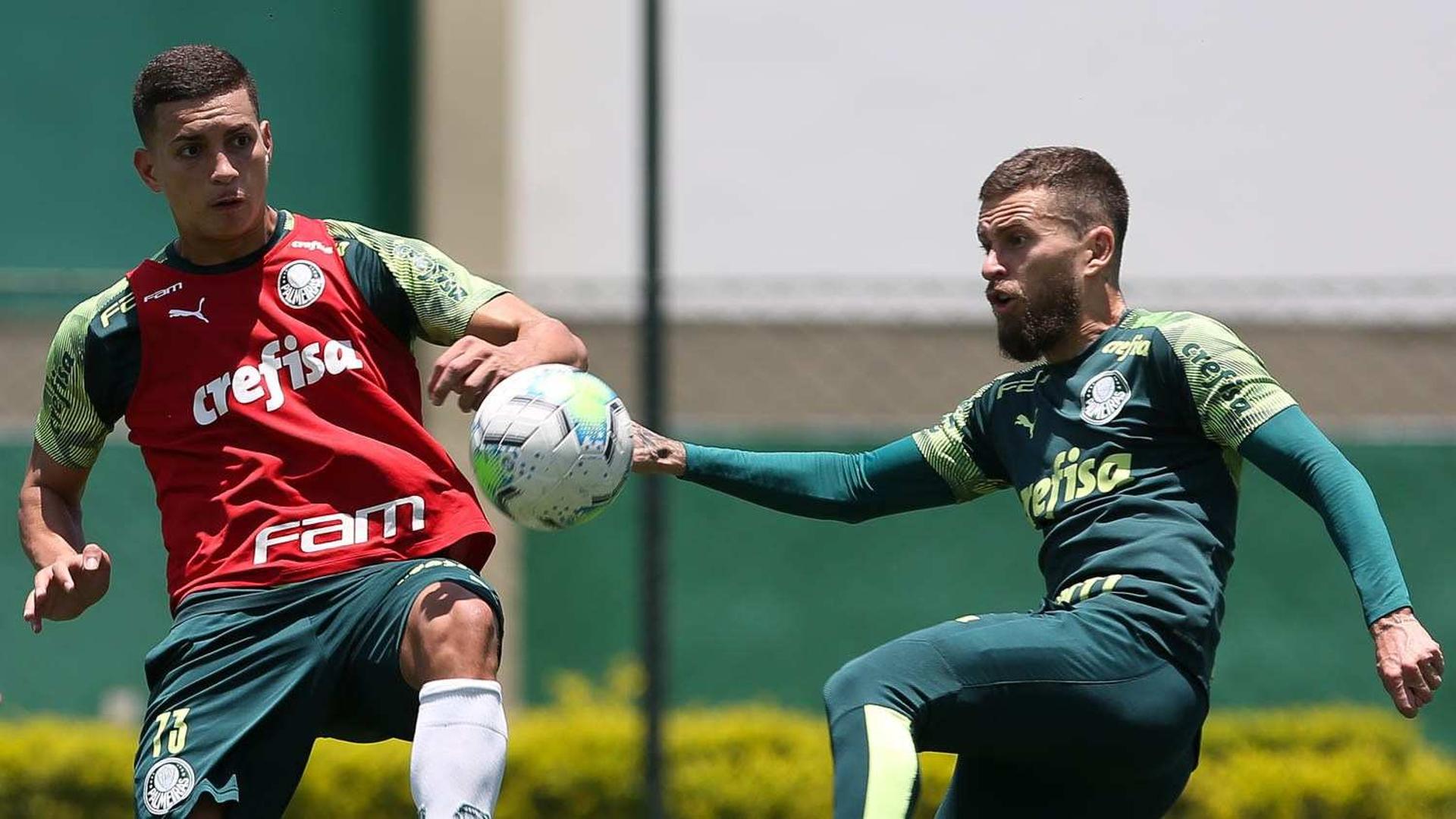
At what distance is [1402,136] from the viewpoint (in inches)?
381

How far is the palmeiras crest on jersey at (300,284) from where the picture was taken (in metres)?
4.29

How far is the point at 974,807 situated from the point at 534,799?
406cm

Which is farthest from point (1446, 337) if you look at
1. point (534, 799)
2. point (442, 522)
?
point (442, 522)

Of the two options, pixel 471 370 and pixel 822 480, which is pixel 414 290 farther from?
pixel 822 480

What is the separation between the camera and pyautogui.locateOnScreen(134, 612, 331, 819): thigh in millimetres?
4027

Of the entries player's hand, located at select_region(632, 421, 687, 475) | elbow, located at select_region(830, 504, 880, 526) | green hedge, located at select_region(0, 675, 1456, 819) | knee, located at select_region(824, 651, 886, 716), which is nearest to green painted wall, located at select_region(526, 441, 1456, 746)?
green hedge, located at select_region(0, 675, 1456, 819)

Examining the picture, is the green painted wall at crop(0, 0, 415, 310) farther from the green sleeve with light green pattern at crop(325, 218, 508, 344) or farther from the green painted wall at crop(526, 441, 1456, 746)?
the green sleeve with light green pattern at crop(325, 218, 508, 344)

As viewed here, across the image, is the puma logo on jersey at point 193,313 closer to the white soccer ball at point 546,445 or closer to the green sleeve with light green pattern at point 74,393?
the green sleeve with light green pattern at point 74,393

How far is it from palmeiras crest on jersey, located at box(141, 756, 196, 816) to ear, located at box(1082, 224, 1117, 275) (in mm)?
2138

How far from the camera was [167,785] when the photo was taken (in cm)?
402

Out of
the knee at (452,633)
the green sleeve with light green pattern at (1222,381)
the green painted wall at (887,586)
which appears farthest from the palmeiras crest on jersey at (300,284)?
the green painted wall at (887,586)

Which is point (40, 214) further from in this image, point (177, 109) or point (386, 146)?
point (177, 109)

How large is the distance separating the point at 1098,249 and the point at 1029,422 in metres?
0.41

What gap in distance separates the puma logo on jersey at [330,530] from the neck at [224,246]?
63 centimetres
